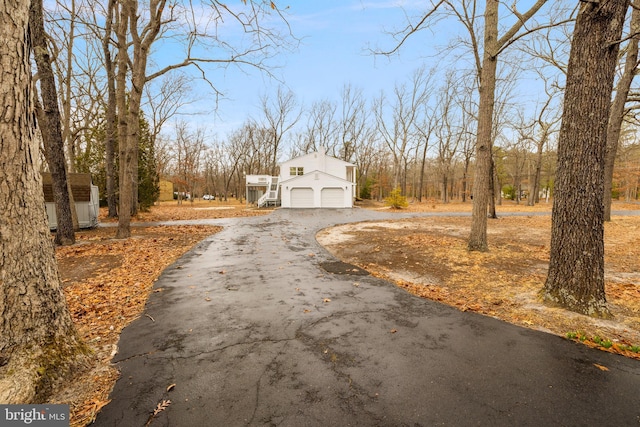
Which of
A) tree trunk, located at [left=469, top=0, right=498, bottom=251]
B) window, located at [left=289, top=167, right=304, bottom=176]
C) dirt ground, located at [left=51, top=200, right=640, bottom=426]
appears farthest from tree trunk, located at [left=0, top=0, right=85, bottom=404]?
window, located at [left=289, top=167, right=304, bottom=176]

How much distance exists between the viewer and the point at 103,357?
3037 mm

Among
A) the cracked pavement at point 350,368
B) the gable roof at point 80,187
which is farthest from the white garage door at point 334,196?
the cracked pavement at point 350,368

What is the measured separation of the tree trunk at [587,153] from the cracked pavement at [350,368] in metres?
1.36

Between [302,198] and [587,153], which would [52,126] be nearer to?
[587,153]

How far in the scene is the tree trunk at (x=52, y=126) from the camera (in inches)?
329

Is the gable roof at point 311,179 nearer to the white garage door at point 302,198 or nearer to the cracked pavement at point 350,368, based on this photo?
the white garage door at point 302,198

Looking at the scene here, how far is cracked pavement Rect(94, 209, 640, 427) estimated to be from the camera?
2229 mm

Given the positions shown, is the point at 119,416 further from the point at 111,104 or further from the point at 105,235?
the point at 111,104

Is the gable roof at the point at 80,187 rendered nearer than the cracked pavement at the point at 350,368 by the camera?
No

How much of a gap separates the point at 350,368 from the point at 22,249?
3081 millimetres

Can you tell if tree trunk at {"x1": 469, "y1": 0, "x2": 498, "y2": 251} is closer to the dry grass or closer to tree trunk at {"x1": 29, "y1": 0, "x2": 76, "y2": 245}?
the dry grass

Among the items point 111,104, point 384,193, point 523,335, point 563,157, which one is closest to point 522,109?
point 384,193

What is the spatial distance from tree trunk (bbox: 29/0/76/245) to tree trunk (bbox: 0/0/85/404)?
844 centimetres

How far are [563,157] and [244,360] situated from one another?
17.1 ft
